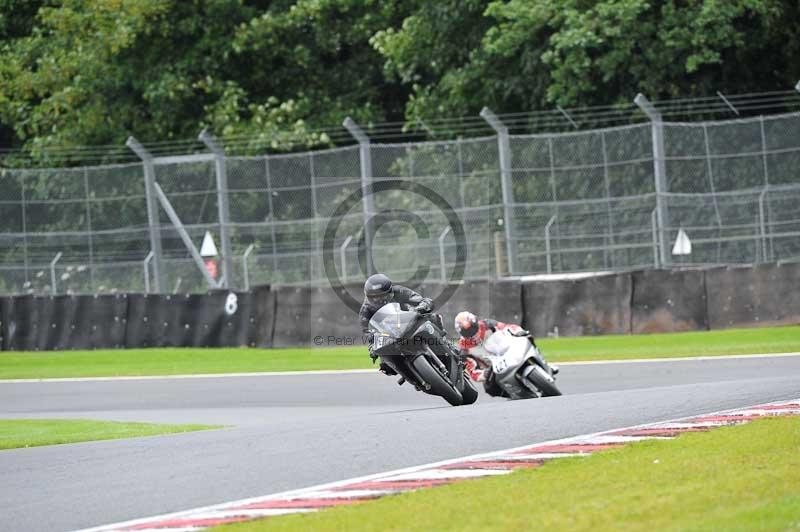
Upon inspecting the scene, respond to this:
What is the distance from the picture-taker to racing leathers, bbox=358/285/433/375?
12.7m

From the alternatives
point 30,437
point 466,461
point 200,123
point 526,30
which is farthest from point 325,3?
point 466,461

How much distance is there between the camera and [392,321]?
1252 centimetres

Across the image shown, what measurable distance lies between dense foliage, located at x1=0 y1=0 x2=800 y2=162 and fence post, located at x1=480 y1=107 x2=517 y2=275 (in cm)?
469

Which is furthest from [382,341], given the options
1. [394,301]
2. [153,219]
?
[153,219]

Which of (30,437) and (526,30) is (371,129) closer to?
(526,30)

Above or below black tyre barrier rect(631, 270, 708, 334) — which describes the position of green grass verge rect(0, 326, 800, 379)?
below

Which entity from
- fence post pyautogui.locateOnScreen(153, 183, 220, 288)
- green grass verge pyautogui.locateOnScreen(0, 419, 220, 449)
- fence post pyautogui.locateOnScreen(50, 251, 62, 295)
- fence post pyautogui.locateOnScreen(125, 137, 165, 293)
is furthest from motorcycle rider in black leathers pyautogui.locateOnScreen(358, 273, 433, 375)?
fence post pyautogui.locateOnScreen(50, 251, 62, 295)

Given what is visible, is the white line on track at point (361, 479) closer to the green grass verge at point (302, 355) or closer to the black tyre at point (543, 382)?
the black tyre at point (543, 382)

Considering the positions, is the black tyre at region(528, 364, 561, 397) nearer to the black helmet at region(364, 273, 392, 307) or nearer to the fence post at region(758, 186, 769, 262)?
the black helmet at region(364, 273, 392, 307)

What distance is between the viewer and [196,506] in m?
7.37

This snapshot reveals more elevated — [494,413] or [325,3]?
[325,3]

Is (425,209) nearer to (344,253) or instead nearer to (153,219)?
(344,253)

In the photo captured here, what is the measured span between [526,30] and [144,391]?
13.2 meters

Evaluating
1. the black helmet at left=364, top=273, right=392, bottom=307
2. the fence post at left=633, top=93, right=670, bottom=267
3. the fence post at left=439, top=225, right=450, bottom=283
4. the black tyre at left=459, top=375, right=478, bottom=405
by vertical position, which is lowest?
the black tyre at left=459, top=375, right=478, bottom=405
